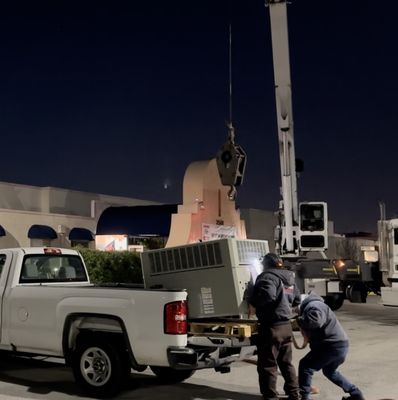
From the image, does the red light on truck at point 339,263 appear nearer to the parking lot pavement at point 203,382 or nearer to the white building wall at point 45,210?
the parking lot pavement at point 203,382

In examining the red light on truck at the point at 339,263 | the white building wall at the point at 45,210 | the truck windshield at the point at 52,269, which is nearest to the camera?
the truck windshield at the point at 52,269

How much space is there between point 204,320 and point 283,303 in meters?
0.92

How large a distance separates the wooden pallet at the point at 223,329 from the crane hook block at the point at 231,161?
1322 cm

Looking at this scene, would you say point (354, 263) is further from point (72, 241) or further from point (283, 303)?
point (72, 241)

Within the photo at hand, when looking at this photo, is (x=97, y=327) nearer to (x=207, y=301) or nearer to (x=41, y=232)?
(x=207, y=301)

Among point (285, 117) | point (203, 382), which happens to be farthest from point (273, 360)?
point (285, 117)

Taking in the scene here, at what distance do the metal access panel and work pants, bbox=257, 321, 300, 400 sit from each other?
0.38m

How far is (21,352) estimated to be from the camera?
351 inches

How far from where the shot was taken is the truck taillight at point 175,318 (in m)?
7.51

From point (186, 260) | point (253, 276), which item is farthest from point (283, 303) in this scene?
point (186, 260)

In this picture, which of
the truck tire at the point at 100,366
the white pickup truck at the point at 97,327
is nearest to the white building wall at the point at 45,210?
the white pickup truck at the point at 97,327

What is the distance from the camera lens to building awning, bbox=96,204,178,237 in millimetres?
31422

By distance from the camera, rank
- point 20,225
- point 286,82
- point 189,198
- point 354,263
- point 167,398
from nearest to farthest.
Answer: point 167,398
point 286,82
point 354,263
point 189,198
point 20,225

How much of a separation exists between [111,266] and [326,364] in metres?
13.3
